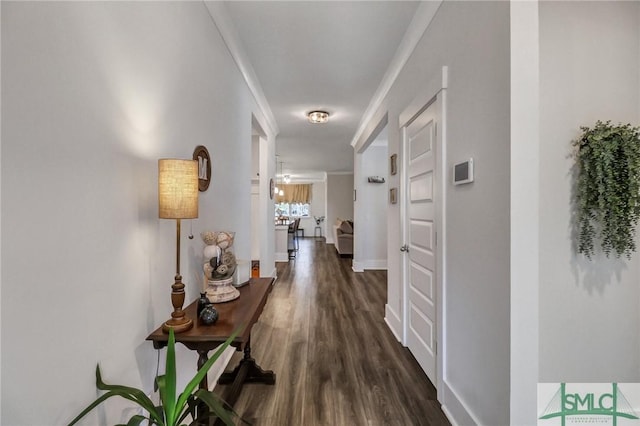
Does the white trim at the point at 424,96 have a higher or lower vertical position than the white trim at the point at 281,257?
higher

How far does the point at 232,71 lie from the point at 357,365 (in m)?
2.74

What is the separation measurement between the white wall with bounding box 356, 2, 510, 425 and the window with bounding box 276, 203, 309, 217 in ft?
35.9

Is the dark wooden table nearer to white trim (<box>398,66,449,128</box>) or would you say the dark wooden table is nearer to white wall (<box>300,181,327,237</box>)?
white trim (<box>398,66,449,128</box>)

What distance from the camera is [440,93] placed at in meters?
1.85

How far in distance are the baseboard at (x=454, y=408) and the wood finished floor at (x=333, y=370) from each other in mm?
63

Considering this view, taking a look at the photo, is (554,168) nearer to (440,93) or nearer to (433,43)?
(440,93)

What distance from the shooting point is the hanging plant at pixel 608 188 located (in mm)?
1406

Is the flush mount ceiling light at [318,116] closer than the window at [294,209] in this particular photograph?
Yes

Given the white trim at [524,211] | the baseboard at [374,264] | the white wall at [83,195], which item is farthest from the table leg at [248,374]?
the baseboard at [374,264]

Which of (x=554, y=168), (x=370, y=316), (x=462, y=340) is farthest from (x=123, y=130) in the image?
(x=370, y=316)

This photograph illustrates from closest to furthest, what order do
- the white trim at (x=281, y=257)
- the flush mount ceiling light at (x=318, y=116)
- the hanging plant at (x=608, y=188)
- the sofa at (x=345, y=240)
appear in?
the hanging plant at (x=608, y=188)
the flush mount ceiling light at (x=318, y=116)
the white trim at (x=281, y=257)
the sofa at (x=345, y=240)

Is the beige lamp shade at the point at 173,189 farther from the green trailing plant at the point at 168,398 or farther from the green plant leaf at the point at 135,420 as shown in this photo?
the green plant leaf at the point at 135,420

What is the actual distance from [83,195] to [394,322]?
2827 mm

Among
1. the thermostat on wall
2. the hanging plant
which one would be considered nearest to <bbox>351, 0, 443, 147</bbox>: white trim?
the thermostat on wall
